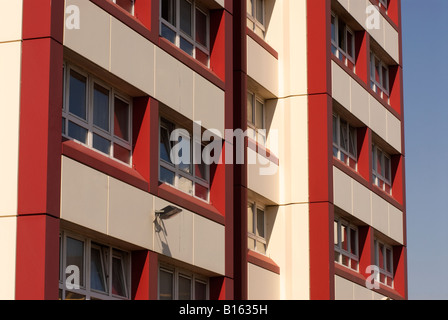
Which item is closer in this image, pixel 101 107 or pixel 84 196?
pixel 84 196

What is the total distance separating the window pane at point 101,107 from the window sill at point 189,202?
178 centimetres

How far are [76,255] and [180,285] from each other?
411 centimetres

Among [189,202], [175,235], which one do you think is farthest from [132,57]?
[175,235]

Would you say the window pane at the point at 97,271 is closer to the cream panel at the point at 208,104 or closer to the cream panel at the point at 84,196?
the cream panel at the point at 84,196

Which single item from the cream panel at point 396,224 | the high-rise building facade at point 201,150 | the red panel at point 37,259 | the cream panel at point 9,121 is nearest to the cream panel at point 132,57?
the high-rise building facade at point 201,150

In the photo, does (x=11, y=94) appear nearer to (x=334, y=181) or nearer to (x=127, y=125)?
(x=127, y=125)

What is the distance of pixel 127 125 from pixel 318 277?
29.2 feet

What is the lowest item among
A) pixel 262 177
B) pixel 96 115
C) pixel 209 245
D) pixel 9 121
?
pixel 209 245

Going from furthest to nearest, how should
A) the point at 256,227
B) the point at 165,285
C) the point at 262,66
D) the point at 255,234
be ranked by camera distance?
the point at 262,66 → the point at 256,227 → the point at 255,234 → the point at 165,285

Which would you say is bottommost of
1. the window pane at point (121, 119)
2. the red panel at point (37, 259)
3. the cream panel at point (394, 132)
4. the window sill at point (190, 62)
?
the red panel at point (37, 259)

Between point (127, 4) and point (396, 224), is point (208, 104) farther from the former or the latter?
point (396, 224)

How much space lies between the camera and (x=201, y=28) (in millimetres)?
24719

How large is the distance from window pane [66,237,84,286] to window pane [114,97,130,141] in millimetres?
2655

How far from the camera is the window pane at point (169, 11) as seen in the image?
23.1m
